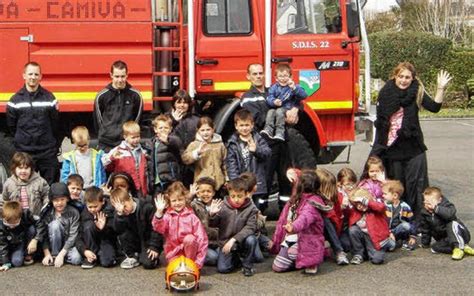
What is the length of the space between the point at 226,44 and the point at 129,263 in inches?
114

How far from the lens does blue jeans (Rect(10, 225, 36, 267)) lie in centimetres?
727

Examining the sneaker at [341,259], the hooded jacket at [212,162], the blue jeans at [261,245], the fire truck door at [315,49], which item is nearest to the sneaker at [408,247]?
the sneaker at [341,259]

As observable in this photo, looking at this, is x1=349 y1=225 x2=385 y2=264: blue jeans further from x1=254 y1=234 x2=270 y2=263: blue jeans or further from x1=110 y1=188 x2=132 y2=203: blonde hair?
x1=110 y1=188 x2=132 y2=203: blonde hair

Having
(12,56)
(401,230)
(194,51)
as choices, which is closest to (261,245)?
(401,230)

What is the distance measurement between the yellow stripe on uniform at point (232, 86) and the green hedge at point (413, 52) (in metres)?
15.4

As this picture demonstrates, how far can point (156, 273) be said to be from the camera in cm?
708

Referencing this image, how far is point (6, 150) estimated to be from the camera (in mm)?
9109

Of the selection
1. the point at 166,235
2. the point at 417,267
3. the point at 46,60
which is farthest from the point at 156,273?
the point at 46,60

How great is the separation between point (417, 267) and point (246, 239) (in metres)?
1.51

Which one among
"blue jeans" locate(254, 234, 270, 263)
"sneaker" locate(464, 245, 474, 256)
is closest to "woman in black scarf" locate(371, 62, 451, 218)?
"sneaker" locate(464, 245, 474, 256)

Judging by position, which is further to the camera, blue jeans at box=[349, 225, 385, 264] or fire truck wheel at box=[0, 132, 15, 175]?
fire truck wheel at box=[0, 132, 15, 175]

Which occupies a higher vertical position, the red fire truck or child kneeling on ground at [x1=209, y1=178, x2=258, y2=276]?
the red fire truck

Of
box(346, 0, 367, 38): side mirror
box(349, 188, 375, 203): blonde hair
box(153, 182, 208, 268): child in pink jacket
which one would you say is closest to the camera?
box(153, 182, 208, 268): child in pink jacket

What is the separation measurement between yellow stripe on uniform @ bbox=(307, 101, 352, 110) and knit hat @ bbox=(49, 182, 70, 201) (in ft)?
10.4
